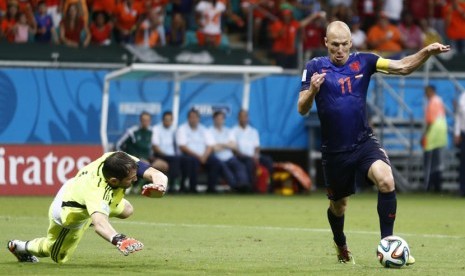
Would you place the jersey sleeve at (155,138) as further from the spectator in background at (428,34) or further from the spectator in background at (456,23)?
the spectator in background at (456,23)

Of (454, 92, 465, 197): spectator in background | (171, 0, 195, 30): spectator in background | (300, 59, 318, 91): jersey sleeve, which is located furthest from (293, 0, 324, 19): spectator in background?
(300, 59, 318, 91): jersey sleeve

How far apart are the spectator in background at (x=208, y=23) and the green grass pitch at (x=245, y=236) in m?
4.95

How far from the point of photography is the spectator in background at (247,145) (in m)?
26.9

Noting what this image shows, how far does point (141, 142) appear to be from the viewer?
25797mm

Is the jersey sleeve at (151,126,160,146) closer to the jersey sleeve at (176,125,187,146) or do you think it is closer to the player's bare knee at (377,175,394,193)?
the jersey sleeve at (176,125,187,146)

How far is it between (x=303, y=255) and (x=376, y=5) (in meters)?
19.5

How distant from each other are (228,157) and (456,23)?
26.0 feet

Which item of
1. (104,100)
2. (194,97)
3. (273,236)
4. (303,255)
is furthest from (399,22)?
(303,255)

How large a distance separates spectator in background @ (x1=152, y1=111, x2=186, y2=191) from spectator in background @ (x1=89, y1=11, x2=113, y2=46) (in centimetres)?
253

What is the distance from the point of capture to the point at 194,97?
28516mm

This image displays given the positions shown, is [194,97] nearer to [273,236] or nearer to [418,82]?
[418,82]

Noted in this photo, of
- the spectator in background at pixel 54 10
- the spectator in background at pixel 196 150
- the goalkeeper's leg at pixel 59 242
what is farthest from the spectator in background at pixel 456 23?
the goalkeeper's leg at pixel 59 242

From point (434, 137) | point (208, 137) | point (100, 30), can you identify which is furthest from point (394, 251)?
point (100, 30)

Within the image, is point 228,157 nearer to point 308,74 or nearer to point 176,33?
point 176,33
